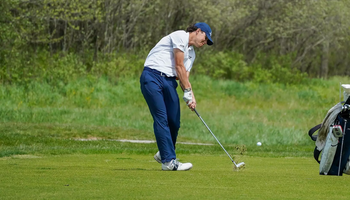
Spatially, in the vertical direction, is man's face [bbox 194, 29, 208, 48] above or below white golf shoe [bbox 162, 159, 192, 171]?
above

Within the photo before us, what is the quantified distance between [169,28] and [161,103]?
1269 inches

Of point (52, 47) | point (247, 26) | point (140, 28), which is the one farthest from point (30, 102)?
point (247, 26)

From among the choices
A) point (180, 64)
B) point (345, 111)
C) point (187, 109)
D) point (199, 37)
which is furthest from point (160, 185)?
point (187, 109)

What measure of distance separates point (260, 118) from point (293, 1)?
18747mm

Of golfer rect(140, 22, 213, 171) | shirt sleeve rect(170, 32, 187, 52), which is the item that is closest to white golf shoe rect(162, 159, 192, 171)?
golfer rect(140, 22, 213, 171)

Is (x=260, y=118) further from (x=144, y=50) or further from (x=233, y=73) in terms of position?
(x=233, y=73)

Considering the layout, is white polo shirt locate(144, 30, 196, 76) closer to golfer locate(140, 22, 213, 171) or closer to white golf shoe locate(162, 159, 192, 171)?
golfer locate(140, 22, 213, 171)

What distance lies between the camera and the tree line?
29547 mm

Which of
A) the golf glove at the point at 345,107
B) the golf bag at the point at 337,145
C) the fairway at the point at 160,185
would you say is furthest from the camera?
the golf bag at the point at 337,145

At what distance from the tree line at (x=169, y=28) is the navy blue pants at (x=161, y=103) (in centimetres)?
1843

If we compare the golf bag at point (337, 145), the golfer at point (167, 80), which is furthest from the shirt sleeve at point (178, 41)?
the golf bag at point (337, 145)

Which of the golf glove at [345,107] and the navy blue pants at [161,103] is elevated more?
the golf glove at [345,107]

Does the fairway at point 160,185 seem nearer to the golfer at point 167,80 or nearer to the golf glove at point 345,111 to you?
the golfer at point 167,80

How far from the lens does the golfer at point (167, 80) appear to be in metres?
8.29
